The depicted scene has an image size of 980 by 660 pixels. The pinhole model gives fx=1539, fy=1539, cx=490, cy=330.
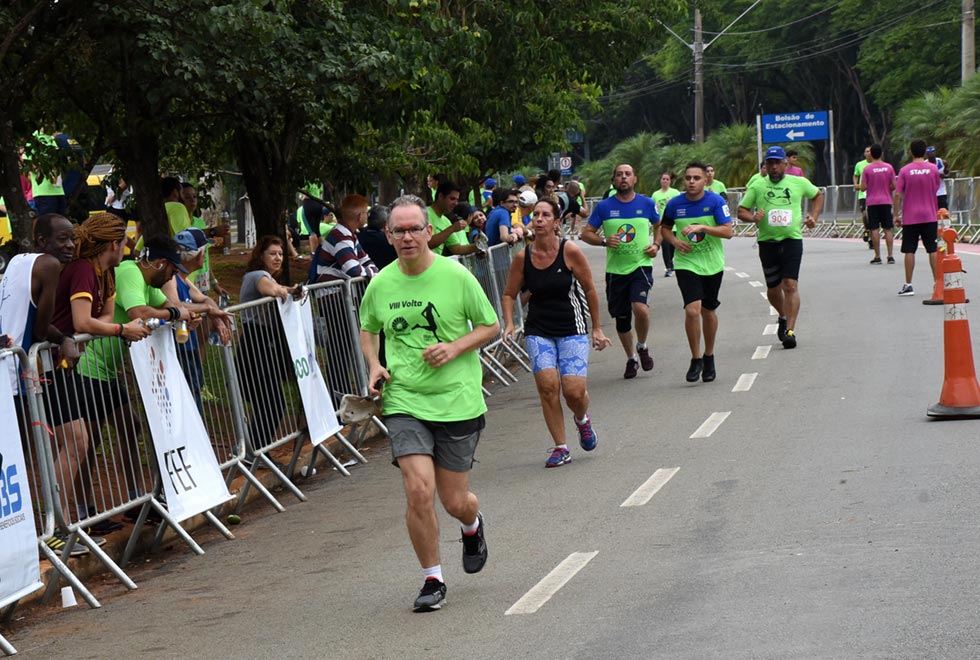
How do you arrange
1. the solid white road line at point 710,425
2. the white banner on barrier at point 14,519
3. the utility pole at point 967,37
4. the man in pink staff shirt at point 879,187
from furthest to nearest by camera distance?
the utility pole at point 967,37, the man in pink staff shirt at point 879,187, the solid white road line at point 710,425, the white banner on barrier at point 14,519

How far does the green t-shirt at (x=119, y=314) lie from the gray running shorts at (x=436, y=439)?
2262 millimetres

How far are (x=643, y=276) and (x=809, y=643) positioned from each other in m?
9.17

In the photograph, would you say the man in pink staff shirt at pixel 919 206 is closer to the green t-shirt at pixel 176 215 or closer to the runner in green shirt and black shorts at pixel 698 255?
the runner in green shirt and black shorts at pixel 698 255

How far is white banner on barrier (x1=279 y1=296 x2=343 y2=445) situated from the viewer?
11.0 metres

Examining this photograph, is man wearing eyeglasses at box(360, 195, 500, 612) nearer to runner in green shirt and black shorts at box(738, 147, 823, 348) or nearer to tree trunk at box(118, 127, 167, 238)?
tree trunk at box(118, 127, 167, 238)

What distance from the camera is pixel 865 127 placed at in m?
74.8

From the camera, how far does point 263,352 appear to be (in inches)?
423

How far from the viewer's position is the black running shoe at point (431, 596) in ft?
22.4

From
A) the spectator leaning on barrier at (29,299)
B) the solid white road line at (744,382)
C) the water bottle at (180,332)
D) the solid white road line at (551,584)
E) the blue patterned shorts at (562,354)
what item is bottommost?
the solid white road line at (744,382)

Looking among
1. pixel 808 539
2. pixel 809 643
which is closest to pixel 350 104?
pixel 808 539

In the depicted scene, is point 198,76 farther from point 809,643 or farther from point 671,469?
point 809,643

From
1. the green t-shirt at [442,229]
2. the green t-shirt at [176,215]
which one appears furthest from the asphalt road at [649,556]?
the green t-shirt at [442,229]

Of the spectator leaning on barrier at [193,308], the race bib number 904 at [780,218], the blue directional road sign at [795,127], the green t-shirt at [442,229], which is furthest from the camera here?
the blue directional road sign at [795,127]

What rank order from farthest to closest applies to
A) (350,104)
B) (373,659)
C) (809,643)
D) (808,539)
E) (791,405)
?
1. (350,104)
2. (791,405)
3. (808,539)
4. (373,659)
5. (809,643)
